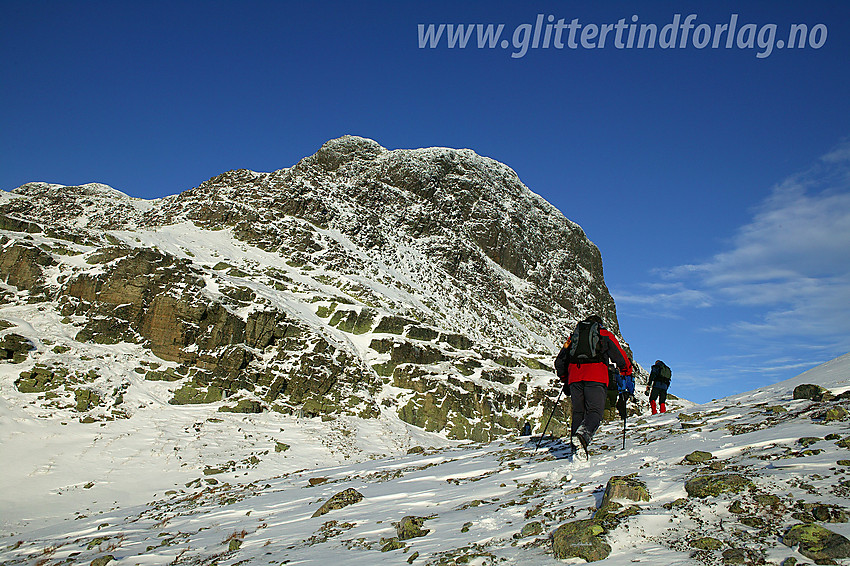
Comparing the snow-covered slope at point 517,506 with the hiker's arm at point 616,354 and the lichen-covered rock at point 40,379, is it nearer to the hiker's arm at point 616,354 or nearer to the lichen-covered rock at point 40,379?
the hiker's arm at point 616,354

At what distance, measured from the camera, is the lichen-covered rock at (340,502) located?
25.5 feet

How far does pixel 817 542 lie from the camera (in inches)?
124

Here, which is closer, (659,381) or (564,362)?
(564,362)

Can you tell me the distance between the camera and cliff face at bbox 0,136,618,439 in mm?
27719

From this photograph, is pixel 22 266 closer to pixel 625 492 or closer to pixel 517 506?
pixel 517 506

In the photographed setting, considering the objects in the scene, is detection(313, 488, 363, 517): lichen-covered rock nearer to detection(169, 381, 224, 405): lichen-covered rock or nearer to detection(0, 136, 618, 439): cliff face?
detection(0, 136, 618, 439): cliff face

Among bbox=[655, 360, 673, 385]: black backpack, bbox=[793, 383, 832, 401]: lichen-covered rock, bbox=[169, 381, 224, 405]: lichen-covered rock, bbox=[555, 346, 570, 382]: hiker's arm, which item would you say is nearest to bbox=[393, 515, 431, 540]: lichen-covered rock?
bbox=[555, 346, 570, 382]: hiker's arm

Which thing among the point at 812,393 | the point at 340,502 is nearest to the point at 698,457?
the point at 812,393

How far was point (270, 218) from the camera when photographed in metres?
62.0

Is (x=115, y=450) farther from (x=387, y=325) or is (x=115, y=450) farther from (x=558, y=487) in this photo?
(x=387, y=325)

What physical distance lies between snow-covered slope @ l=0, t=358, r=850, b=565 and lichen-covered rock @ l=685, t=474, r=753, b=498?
0.02 meters

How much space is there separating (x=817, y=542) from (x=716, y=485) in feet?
4.51

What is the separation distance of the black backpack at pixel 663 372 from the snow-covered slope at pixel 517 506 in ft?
11.6

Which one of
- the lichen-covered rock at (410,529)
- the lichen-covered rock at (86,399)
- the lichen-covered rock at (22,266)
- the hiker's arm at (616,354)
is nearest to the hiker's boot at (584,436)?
the hiker's arm at (616,354)
